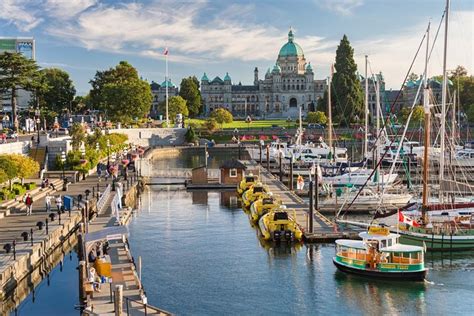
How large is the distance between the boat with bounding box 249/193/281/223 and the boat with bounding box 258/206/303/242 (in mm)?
4123

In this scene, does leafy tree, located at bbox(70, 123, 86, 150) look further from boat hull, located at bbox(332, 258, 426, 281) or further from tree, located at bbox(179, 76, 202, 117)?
tree, located at bbox(179, 76, 202, 117)

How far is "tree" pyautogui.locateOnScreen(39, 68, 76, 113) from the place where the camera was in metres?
128

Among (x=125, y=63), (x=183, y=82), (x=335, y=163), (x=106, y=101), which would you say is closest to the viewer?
(x=335, y=163)

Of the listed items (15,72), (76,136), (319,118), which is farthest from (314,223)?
(319,118)

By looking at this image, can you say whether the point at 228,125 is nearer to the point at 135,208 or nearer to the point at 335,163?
the point at 335,163

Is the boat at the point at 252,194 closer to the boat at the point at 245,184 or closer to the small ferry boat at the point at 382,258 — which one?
the boat at the point at 245,184

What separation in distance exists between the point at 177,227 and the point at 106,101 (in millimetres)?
80372

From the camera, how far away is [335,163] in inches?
3027

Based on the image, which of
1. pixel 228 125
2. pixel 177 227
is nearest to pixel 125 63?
pixel 228 125

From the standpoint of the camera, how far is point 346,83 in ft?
432

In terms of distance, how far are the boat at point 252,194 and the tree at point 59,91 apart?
270ft

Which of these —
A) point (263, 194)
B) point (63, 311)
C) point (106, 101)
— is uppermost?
point (106, 101)

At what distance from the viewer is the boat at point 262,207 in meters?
45.8

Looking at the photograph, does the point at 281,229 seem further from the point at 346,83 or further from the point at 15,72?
the point at 346,83
